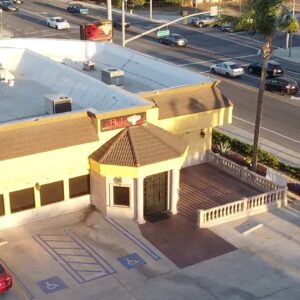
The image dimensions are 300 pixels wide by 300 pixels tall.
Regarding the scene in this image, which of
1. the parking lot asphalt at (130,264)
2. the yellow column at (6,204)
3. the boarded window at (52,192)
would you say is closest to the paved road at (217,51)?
the parking lot asphalt at (130,264)

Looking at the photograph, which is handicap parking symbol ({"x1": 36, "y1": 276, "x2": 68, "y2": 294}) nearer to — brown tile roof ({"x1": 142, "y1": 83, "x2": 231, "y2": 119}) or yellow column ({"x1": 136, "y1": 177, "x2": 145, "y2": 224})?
yellow column ({"x1": 136, "y1": 177, "x2": 145, "y2": 224})

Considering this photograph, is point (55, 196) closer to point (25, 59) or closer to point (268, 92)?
point (25, 59)

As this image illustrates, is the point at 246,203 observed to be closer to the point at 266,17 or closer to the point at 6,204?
the point at 266,17

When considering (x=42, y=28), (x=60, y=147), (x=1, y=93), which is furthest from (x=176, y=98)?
(x=42, y=28)

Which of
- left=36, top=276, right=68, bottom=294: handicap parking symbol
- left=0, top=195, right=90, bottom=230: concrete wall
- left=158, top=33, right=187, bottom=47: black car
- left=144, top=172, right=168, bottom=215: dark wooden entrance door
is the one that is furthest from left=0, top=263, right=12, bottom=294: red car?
left=158, top=33, right=187, bottom=47: black car

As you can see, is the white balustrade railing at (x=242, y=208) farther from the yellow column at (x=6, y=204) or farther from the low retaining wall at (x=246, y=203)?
the yellow column at (x=6, y=204)

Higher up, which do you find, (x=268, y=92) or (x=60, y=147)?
(x=60, y=147)

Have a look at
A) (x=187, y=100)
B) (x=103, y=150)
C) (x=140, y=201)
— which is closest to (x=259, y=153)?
(x=187, y=100)
